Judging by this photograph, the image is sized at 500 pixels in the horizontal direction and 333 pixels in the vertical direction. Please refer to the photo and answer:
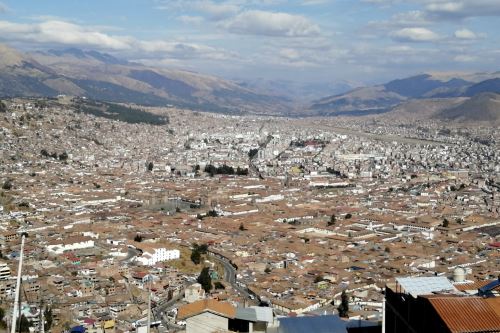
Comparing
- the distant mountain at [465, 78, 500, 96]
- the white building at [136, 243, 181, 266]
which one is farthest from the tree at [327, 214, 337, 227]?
the distant mountain at [465, 78, 500, 96]

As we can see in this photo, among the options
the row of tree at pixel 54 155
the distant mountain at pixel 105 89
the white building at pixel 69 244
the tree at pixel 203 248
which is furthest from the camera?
the distant mountain at pixel 105 89

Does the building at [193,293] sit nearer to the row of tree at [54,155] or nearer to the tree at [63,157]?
the tree at [63,157]

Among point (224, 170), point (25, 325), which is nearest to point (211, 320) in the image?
point (25, 325)

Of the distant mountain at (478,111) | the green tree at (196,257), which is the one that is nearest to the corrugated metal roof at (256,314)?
the green tree at (196,257)

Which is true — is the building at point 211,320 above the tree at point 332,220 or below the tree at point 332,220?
above

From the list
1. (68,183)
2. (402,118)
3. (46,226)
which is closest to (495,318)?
(46,226)

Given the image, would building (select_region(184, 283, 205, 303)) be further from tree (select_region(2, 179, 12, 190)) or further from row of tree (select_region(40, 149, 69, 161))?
row of tree (select_region(40, 149, 69, 161))

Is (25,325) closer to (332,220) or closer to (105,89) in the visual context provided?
(332,220)
